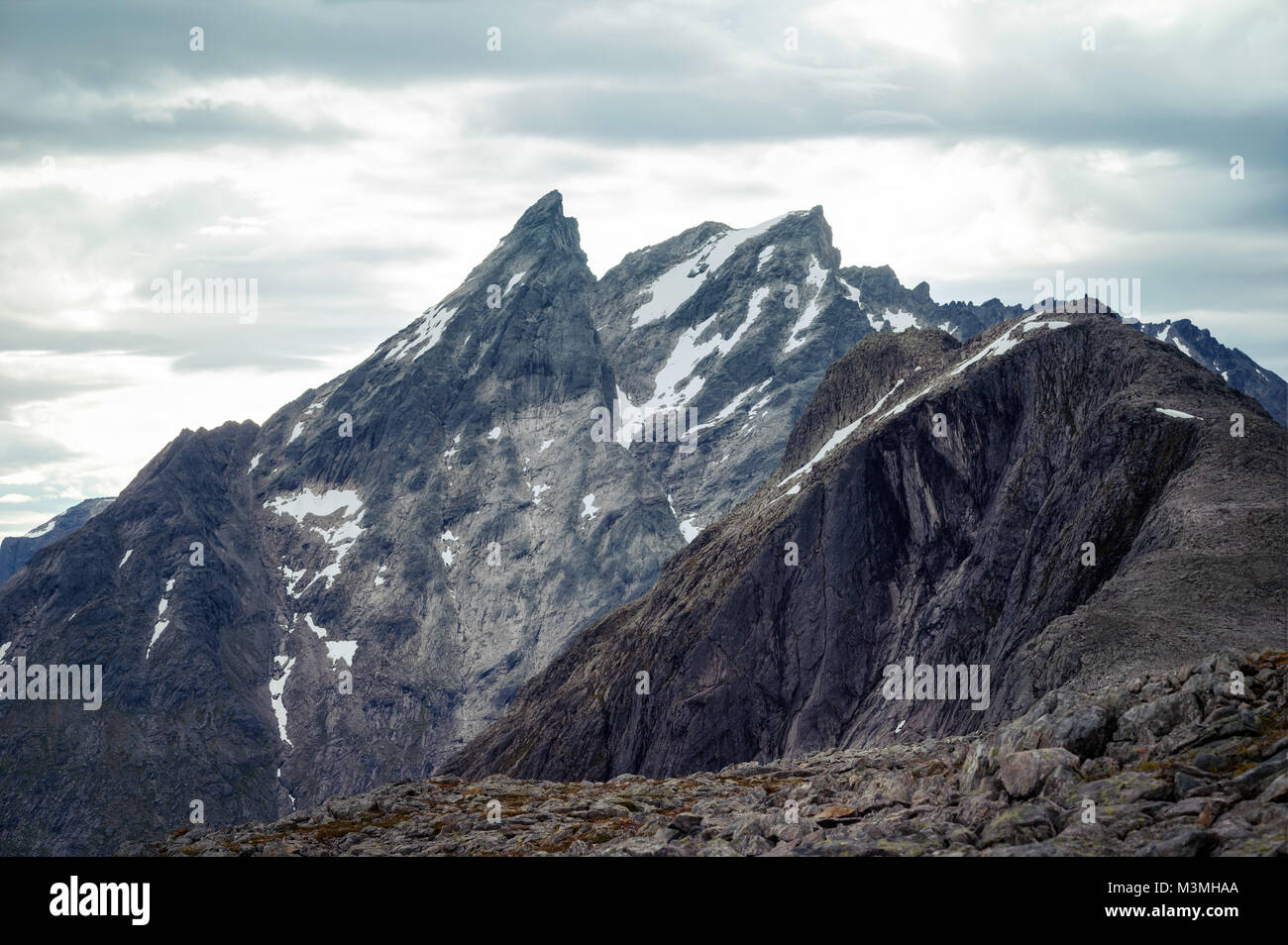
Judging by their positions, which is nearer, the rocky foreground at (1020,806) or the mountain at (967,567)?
the rocky foreground at (1020,806)

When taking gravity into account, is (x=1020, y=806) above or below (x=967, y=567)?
below

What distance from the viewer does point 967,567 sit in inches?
5965

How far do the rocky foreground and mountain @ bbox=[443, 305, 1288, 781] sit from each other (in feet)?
131

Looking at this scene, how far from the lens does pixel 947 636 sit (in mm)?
144125

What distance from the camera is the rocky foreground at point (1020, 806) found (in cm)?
3291

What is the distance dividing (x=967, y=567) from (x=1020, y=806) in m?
119

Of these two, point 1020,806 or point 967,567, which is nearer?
point 1020,806

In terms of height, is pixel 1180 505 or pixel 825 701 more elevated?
pixel 1180 505

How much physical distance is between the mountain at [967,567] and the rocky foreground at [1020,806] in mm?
40077

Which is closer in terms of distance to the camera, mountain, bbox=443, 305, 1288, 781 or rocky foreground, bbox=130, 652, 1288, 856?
rocky foreground, bbox=130, 652, 1288, 856

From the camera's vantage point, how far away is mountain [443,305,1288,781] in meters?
94.1
